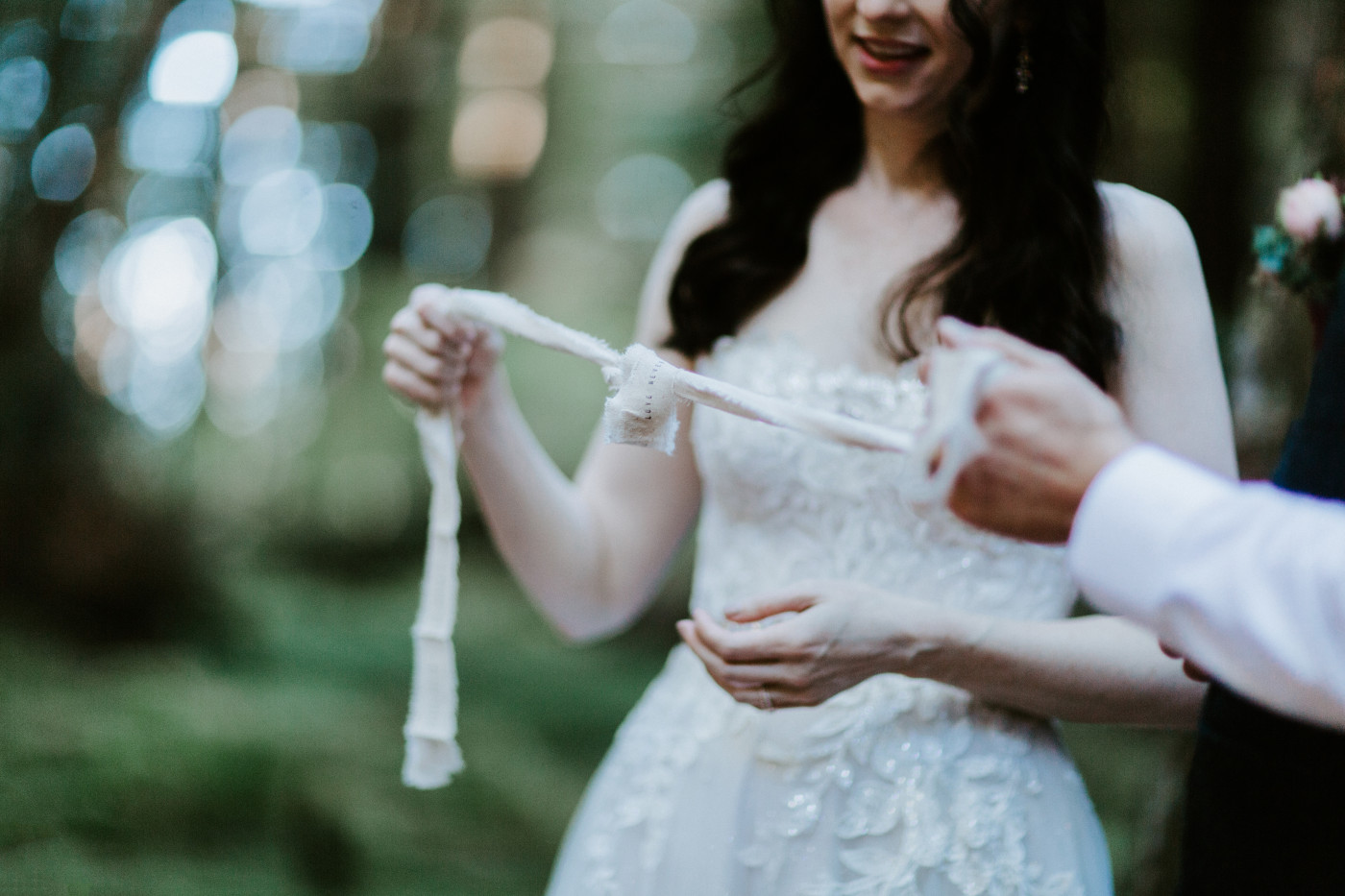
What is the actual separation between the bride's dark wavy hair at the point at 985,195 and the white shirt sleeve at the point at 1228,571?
623 mm

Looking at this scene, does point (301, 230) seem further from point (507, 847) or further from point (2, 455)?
point (507, 847)

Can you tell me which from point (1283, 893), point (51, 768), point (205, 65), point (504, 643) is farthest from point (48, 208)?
point (1283, 893)

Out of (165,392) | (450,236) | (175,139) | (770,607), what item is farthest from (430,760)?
(450,236)

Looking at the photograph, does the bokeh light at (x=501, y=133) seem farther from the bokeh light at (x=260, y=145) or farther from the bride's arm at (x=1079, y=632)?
the bride's arm at (x=1079, y=632)

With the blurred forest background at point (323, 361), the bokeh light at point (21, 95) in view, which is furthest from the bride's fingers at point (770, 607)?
the bokeh light at point (21, 95)

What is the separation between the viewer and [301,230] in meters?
8.62

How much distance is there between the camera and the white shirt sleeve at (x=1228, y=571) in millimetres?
767

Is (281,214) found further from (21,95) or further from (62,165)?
(62,165)

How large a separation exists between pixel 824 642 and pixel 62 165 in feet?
16.3

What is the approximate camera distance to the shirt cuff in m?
0.81

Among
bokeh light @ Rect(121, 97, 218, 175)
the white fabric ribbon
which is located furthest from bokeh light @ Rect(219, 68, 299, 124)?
the white fabric ribbon

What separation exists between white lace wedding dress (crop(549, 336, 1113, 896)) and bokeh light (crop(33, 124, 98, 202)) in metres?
4.42

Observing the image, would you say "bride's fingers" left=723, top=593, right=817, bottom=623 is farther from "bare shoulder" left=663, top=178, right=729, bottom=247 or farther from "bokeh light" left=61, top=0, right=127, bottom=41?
"bokeh light" left=61, top=0, right=127, bottom=41

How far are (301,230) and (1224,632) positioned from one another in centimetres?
880
